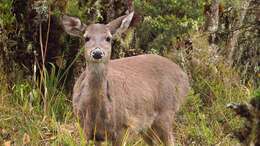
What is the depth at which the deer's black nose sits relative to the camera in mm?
7281

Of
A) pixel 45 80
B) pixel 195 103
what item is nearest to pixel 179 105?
pixel 195 103

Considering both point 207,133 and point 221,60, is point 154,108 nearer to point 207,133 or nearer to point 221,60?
point 207,133

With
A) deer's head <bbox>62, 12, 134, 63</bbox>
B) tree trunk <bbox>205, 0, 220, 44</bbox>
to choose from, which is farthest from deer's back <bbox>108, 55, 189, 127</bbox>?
tree trunk <bbox>205, 0, 220, 44</bbox>

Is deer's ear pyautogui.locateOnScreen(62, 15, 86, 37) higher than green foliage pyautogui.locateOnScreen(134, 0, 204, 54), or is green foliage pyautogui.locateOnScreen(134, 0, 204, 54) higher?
deer's ear pyautogui.locateOnScreen(62, 15, 86, 37)

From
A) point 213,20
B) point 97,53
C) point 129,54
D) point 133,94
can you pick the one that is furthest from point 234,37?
point 97,53

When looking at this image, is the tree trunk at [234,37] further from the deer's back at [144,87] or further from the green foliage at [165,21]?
the deer's back at [144,87]

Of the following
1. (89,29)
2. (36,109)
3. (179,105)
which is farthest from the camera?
(179,105)

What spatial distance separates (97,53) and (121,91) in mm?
862

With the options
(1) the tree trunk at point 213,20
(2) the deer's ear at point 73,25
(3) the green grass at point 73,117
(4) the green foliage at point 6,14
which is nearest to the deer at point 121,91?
(2) the deer's ear at point 73,25

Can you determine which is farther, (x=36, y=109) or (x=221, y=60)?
(x=221, y=60)

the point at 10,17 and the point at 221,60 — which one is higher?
the point at 10,17

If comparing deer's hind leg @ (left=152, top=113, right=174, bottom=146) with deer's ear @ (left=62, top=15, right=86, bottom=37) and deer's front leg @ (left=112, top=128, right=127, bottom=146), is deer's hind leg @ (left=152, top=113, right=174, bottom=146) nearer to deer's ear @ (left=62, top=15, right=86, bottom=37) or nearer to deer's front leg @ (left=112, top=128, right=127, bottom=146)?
deer's front leg @ (left=112, top=128, right=127, bottom=146)

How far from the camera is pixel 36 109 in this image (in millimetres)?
8266

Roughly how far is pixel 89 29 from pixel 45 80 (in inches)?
35.6
